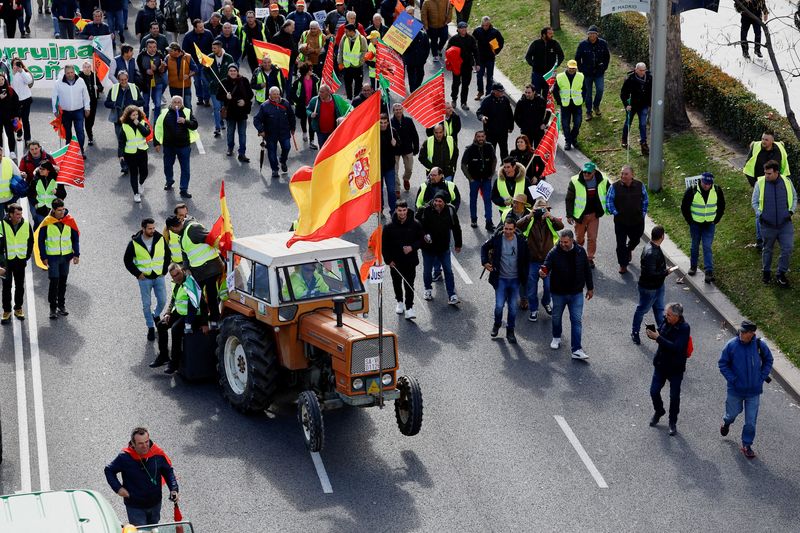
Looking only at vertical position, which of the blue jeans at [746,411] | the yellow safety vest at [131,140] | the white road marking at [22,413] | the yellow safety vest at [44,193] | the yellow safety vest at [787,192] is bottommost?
the white road marking at [22,413]

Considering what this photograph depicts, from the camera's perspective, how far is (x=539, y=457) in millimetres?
16516

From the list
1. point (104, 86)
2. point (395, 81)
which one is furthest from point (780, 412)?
point (104, 86)

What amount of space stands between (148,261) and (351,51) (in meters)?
10.8

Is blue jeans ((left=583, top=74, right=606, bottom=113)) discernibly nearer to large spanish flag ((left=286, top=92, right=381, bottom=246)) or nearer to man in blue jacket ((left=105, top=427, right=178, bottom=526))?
large spanish flag ((left=286, top=92, right=381, bottom=246))

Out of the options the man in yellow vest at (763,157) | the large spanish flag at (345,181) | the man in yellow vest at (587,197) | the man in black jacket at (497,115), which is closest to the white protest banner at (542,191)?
the man in yellow vest at (587,197)

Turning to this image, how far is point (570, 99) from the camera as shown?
2655 cm

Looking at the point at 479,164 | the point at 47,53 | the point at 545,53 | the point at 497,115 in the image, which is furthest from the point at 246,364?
the point at 47,53

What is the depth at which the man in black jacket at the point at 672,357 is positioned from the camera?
17031mm

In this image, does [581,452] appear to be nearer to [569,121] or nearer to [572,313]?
[572,313]

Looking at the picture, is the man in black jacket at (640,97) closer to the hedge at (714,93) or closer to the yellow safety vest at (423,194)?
the hedge at (714,93)

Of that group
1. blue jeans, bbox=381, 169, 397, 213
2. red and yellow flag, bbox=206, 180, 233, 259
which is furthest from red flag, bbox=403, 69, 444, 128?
red and yellow flag, bbox=206, 180, 233, 259

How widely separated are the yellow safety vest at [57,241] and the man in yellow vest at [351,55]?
10.1 m

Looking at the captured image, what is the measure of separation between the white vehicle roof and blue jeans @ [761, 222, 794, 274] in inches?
275

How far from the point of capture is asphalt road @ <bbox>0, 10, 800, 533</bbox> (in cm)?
1542
